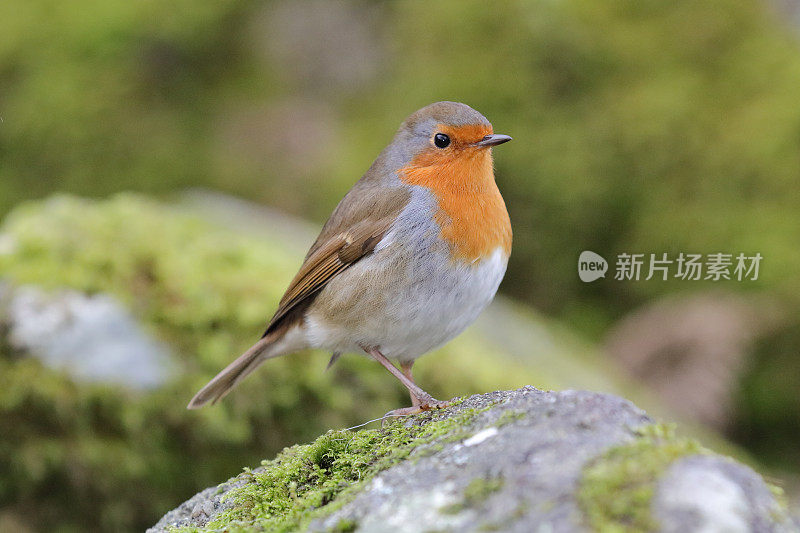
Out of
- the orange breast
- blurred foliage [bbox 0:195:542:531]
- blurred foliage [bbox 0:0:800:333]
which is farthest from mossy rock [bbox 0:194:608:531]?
blurred foliage [bbox 0:0:800:333]

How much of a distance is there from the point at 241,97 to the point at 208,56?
561mm

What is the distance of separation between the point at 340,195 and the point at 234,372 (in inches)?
152

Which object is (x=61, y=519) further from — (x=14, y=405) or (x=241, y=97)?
(x=241, y=97)

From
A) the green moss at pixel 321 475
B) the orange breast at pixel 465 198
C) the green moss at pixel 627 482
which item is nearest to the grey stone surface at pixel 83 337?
the orange breast at pixel 465 198

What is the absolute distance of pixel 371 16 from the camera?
32.6ft

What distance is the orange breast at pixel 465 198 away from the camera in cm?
342

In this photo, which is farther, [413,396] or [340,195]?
[340,195]

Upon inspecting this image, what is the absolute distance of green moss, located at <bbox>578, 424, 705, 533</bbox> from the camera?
161 centimetres

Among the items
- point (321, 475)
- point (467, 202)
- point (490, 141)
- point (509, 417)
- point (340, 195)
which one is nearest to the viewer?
Result: point (509, 417)

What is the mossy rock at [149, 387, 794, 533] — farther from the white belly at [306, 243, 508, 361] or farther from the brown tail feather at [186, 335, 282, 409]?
the brown tail feather at [186, 335, 282, 409]

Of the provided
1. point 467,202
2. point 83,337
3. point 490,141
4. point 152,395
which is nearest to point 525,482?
point 467,202

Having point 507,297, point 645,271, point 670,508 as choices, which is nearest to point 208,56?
point 507,297

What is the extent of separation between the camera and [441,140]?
379cm

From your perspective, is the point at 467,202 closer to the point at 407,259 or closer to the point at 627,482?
the point at 407,259
